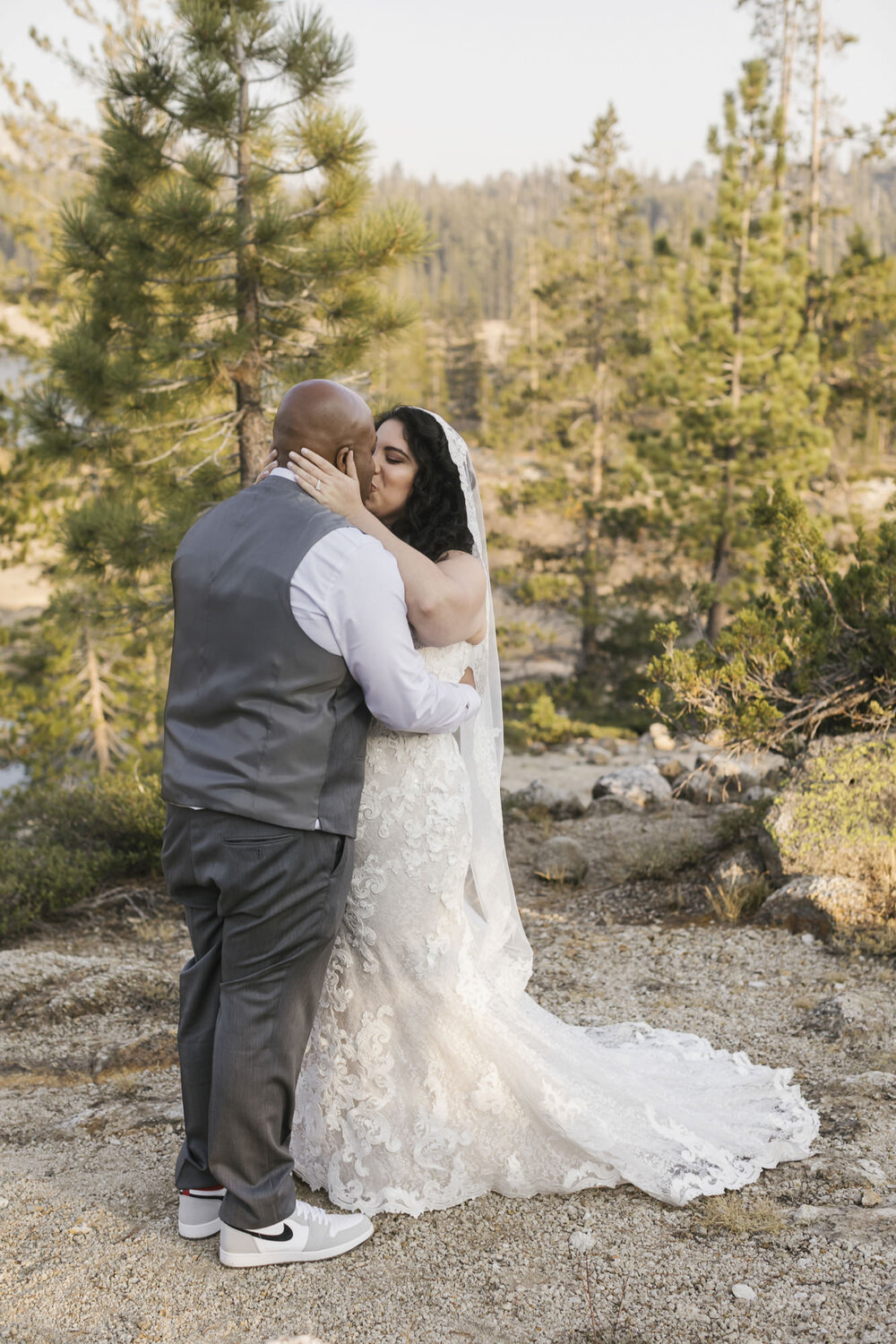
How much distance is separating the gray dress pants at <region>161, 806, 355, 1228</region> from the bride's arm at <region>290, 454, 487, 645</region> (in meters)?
0.62

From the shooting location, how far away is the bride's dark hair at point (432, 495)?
116 inches

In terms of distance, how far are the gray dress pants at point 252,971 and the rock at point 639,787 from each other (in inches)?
238

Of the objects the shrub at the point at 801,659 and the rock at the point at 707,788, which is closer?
the shrub at the point at 801,659

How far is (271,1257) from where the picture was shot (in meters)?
2.54

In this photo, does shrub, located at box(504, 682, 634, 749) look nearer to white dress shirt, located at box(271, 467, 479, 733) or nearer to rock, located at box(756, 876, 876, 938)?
rock, located at box(756, 876, 876, 938)

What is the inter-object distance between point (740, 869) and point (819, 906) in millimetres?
686

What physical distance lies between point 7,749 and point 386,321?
6748 mm

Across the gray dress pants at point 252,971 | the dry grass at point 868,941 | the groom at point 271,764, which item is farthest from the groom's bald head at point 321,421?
the dry grass at point 868,941

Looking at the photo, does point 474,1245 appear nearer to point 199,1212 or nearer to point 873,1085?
point 199,1212

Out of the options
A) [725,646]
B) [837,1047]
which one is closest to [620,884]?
[725,646]

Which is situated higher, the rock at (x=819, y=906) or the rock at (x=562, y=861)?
the rock at (x=819, y=906)

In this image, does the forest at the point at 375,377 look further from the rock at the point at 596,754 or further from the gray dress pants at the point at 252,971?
the gray dress pants at the point at 252,971

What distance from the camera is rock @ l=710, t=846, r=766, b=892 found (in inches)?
223

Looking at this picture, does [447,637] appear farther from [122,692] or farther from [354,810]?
[122,692]
